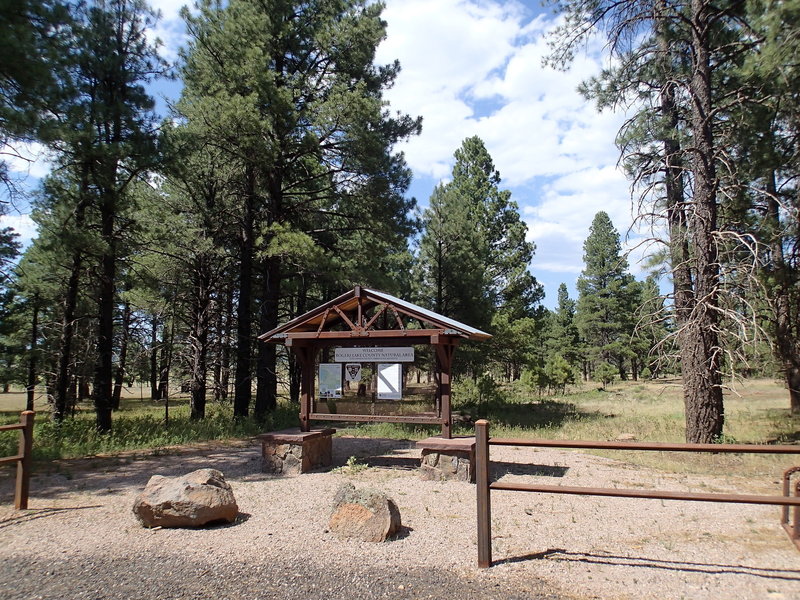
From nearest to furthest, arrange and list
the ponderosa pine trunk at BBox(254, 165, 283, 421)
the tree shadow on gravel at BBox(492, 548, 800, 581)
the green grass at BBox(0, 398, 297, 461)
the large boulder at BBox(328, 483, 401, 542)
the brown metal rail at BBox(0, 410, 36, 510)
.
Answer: the tree shadow on gravel at BBox(492, 548, 800, 581), the large boulder at BBox(328, 483, 401, 542), the brown metal rail at BBox(0, 410, 36, 510), the green grass at BBox(0, 398, 297, 461), the ponderosa pine trunk at BBox(254, 165, 283, 421)

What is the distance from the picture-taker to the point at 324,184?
51.4 feet

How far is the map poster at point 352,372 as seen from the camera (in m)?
9.20

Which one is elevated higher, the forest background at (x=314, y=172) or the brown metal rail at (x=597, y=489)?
the forest background at (x=314, y=172)

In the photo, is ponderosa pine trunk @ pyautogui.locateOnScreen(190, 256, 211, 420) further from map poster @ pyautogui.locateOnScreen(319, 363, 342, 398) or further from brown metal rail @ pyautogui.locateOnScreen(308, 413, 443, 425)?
brown metal rail @ pyautogui.locateOnScreen(308, 413, 443, 425)

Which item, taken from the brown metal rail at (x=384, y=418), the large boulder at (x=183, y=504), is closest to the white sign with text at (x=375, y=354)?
the brown metal rail at (x=384, y=418)

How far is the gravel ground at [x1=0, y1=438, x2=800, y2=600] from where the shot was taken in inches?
152

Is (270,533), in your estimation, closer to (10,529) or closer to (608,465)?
(10,529)

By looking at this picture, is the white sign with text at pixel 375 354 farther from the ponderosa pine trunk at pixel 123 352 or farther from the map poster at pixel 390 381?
the ponderosa pine trunk at pixel 123 352

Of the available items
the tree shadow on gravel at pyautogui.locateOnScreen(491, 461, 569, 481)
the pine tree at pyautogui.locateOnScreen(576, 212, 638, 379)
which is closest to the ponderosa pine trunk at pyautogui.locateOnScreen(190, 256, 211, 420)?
the tree shadow on gravel at pyautogui.locateOnScreen(491, 461, 569, 481)

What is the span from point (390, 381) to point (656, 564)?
204 inches

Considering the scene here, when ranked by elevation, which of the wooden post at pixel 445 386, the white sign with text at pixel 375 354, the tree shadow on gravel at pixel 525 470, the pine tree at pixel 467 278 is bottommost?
the tree shadow on gravel at pixel 525 470

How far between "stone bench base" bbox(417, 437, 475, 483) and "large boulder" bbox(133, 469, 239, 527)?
344 cm

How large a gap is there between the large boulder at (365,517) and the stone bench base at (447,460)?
2923 millimetres

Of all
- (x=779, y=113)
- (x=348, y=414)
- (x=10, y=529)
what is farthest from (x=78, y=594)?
(x=779, y=113)
